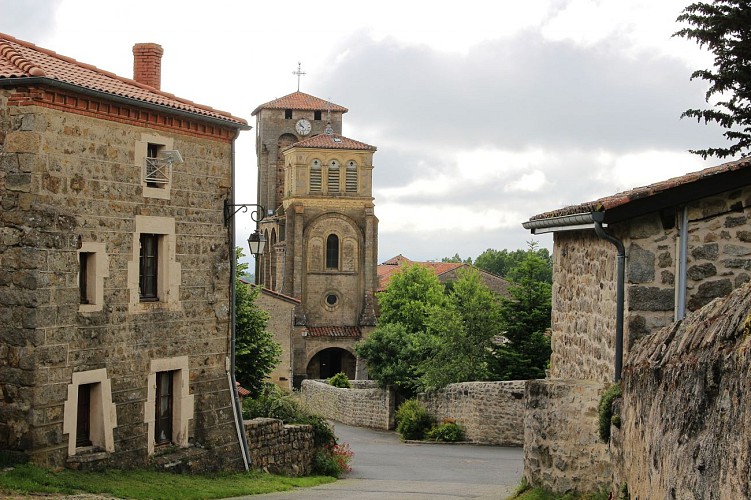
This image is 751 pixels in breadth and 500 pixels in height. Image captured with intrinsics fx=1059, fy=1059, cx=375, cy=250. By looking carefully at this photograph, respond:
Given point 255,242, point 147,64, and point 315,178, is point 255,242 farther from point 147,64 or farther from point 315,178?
point 315,178

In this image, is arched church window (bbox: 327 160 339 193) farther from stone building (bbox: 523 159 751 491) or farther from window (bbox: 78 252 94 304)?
stone building (bbox: 523 159 751 491)

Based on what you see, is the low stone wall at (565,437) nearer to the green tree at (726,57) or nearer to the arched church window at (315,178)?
the green tree at (726,57)

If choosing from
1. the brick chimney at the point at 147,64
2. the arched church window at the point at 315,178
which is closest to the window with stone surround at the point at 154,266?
the brick chimney at the point at 147,64

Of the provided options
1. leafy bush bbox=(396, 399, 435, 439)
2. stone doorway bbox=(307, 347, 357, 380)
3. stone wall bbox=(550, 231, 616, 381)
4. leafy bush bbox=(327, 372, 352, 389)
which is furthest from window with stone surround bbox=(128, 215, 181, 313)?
stone doorway bbox=(307, 347, 357, 380)

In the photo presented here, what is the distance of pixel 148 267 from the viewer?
19078 millimetres

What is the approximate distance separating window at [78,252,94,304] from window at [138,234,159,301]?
1.37 m

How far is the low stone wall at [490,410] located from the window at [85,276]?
17.4 m

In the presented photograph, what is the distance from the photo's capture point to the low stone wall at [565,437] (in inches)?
469

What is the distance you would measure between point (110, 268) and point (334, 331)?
2266 inches

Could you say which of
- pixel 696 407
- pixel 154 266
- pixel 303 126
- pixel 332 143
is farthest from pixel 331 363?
pixel 696 407

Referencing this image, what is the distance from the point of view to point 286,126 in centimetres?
8606

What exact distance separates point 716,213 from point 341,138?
2661 inches

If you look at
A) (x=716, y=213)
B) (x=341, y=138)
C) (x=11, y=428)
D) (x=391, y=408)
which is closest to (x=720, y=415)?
(x=716, y=213)

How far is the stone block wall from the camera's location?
52.6 ft
